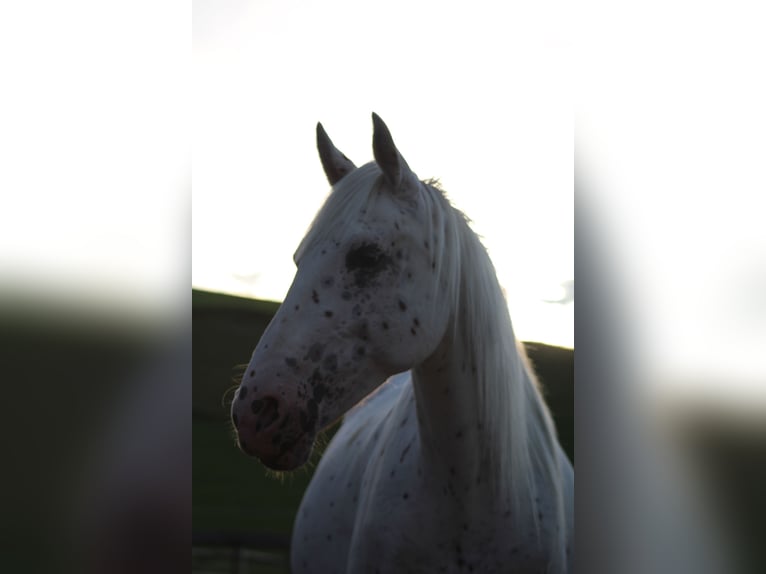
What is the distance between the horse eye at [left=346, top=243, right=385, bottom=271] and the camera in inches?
32.1

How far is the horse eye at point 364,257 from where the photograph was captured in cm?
82

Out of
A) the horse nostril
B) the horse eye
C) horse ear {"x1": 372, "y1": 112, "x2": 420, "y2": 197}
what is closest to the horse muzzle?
the horse nostril

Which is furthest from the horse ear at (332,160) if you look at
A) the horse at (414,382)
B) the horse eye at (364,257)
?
the horse eye at (364,257)

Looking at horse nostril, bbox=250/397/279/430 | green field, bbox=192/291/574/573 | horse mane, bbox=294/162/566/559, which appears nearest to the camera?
horse nostril, bbox=250/397/279/430

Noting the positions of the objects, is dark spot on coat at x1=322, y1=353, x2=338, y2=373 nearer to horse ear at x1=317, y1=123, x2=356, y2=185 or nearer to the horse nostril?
the horse nostril

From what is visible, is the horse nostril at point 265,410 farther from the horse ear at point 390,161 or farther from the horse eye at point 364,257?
the horse ear at point 390,161

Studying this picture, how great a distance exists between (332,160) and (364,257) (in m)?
0.17

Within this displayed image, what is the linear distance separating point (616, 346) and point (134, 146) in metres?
0.52

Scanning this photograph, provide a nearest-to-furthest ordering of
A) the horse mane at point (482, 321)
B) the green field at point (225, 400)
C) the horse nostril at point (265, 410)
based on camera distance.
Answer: the horse nostril at point (265, 410)
the horse mane at point (482, 321)
the green field at point (225, 400)

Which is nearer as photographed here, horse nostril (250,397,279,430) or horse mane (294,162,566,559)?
horse nostril (250,397,279,430)

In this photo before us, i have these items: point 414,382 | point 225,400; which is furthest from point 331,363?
point 225,400

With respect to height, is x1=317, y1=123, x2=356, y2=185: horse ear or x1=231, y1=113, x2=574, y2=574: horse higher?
x1=317, y1=123, x2=356, y2=185: horse ear

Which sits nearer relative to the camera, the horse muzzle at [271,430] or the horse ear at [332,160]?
the horse muzzle at [271,430]

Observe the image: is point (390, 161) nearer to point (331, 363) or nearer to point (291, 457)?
point (331, 363)
